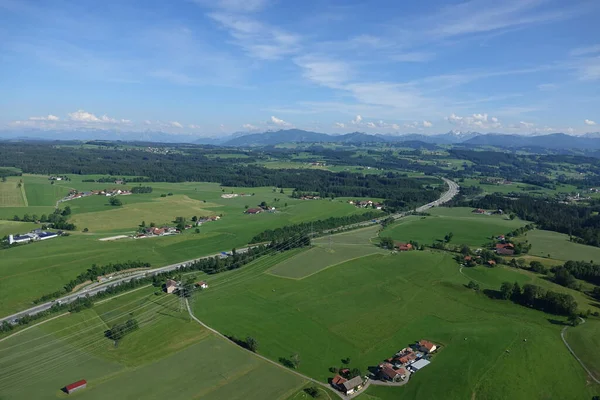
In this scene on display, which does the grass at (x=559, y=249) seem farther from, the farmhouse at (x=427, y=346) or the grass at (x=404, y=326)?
the farmhouse at (x=427, y=346)

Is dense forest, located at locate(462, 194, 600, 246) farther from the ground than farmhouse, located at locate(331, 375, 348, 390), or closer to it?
farther from the ground

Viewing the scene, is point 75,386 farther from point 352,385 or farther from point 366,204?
point 366,204

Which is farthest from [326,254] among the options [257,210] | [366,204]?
[366,204]

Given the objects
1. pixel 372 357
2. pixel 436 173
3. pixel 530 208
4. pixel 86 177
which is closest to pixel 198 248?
pixel 372 357

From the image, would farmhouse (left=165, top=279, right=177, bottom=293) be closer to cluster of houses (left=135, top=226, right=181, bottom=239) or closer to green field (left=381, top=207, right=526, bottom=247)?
cluster of houses (left=135, top=226, right=181, bottom=239)

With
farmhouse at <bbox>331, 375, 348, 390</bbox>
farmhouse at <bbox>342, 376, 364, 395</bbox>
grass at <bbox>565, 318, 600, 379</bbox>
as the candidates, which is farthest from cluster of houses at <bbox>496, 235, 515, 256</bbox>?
farmhouse at <bbox>331, 375, 348, 390</bbox>

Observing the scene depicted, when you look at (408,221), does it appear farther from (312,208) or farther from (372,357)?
(372,357)
